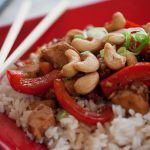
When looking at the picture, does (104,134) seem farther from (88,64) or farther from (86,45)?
(86,45)

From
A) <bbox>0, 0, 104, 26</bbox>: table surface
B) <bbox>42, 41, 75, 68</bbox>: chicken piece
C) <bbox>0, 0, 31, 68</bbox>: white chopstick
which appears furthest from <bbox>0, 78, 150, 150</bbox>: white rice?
<bbox>0, 0, 104, 26</bbox>: table surface

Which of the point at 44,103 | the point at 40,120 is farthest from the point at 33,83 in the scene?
the point at 40,120

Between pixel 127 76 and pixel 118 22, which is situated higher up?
pixel 118 22

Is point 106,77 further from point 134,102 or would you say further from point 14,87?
point 14,87

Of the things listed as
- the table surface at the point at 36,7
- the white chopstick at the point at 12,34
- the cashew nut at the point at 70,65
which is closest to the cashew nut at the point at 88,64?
the cashew nut at the point at 70,65

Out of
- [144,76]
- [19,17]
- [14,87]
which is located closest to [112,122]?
[144,76]

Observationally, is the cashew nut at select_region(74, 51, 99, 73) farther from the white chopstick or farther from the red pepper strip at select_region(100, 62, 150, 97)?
the white chopstick
